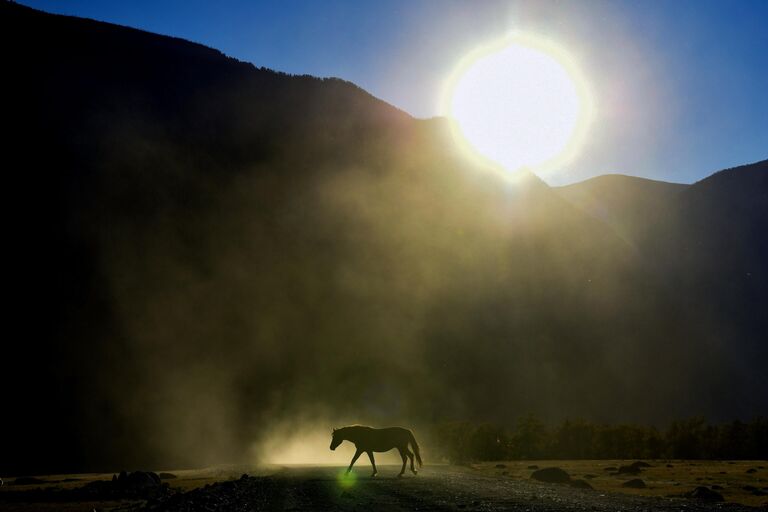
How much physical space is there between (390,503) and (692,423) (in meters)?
118

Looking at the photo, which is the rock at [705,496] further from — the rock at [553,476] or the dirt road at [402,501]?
the rock at [553,476]

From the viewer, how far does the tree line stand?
110 metres

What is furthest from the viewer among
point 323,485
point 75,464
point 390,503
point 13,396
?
point 13,396

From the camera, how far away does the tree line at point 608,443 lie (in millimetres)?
109625

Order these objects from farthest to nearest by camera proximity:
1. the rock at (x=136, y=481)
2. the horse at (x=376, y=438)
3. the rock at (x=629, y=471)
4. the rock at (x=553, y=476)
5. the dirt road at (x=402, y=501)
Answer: the rock at (x=629, y=471) → the horse at (x=376, y=438) → the rock at (x=553, y=476) → the rock at (x=136, y=481) → the dirt road at (x=402, y=501)

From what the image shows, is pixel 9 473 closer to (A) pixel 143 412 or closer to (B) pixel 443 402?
(A) pixel 143 412

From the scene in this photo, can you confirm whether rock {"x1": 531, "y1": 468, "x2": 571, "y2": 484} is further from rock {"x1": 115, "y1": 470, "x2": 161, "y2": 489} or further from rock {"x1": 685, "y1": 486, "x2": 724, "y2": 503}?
rock {"x1": 115, "y1": 470, "x2": 161, "y2": 489}

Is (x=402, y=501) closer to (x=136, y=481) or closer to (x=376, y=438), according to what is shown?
(x=376, y=438)

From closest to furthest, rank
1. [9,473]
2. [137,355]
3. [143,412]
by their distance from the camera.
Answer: [9,473]
[143,412]
[137,355]

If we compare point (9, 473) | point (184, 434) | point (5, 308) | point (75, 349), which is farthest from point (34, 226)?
point (9, 473)

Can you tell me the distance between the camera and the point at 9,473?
118750 millimetres

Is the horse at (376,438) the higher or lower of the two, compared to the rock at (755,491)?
higher

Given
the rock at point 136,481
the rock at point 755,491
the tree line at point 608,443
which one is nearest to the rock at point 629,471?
the rock at point 755,491

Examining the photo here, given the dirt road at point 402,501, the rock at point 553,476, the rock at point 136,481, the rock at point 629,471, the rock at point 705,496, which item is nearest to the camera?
the dirt road at point 402,501
